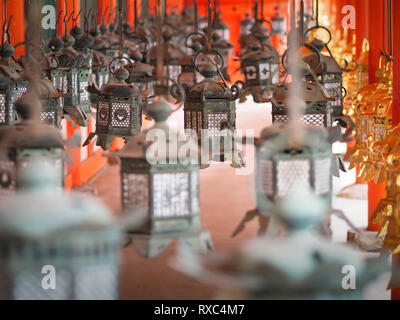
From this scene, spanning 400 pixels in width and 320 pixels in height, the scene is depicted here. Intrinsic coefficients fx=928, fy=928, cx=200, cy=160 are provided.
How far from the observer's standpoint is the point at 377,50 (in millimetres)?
5723

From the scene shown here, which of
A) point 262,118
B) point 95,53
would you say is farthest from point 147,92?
point 262,118

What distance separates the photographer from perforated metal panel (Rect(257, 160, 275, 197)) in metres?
2.13

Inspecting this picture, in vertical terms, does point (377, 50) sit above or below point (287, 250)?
above

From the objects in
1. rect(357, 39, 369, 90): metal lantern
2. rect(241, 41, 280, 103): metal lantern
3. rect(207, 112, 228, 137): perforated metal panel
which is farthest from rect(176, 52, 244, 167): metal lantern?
rect(357, 39, 369, 90): metal lantern

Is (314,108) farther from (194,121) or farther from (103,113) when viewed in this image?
(103,113)

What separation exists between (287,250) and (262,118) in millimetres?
10623

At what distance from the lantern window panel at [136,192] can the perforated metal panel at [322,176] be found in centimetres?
40

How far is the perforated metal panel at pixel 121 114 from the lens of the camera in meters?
3.61

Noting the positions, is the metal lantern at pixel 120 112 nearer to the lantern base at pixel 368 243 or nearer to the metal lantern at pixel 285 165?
the metal lantern at pixel 285 165

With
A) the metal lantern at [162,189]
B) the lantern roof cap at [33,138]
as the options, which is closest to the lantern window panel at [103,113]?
the metal lantern at [162,189]

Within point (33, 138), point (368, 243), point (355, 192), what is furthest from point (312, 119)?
point (355, 192)

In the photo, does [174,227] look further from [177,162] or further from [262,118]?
[262,118]

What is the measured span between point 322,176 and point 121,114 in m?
1.56

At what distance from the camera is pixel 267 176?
7.04 feet
